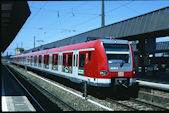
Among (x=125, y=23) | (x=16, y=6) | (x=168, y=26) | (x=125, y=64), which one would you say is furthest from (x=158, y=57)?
(x=16, y=6)

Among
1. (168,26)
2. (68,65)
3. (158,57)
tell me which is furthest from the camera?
(158,57)

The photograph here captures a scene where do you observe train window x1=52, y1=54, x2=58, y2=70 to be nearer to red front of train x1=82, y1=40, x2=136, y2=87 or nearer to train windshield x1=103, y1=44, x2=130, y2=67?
red front of train x1=82, y1=40, x2=136, y2=87

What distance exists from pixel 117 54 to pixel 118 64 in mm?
622

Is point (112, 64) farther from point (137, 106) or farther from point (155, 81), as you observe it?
point (155, 81)

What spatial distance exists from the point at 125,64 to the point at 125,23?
7439mm

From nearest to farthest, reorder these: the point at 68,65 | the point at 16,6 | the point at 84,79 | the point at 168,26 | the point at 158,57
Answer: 1. the point at 16,6
2. the point at 84,79
3. the point at 168,26
4. the point at 68,65
5. the point at 158,57

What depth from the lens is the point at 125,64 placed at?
10.8 metres

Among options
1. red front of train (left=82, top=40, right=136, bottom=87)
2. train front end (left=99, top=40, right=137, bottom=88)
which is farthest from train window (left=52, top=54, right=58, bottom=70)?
train front end (left=99, top=40, right=137, bottom=88)

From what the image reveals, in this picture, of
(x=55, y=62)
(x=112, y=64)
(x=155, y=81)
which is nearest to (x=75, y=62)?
(x=112, y=64)

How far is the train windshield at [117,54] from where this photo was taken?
418 inches

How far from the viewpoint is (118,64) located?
10562 millimetres

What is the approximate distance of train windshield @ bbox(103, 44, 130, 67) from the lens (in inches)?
418

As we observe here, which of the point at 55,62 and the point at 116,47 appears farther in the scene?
the point at 55,62

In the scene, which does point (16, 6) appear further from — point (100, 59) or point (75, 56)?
point (75, 56)
